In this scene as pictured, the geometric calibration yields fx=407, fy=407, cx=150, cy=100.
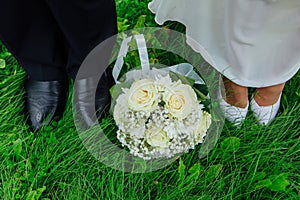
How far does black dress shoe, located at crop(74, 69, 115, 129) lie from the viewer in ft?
4.62

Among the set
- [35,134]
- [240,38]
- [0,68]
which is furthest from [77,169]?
[240,38]

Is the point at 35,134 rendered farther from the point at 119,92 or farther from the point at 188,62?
the point at 188,62

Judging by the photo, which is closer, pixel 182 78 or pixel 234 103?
pixel 182 78

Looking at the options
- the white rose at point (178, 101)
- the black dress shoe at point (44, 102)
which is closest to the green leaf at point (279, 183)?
the white rose at point (178, 101)

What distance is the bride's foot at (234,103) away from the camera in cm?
140

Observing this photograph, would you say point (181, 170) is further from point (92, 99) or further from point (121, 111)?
point (92, 99)

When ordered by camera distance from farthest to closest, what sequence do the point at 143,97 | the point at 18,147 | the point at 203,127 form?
the point at 18,147
the point at 203,127
the point at 143,97

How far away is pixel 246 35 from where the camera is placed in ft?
3.89

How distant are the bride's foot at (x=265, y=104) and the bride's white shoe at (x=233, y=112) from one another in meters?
0.04

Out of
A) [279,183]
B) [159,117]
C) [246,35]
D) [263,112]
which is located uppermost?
[246,35]

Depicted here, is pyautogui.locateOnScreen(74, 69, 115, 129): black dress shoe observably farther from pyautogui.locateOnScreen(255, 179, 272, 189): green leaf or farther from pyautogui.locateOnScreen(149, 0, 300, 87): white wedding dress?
pyautogui.locateOnScreen(255, 179, 272, 189): green leaf

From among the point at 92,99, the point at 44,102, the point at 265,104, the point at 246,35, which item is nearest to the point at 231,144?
the point at 265,104

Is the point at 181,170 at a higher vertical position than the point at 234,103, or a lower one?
lower

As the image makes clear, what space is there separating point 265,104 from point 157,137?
47cm
